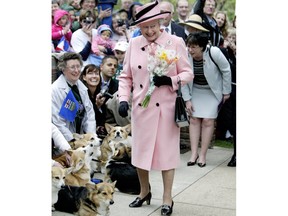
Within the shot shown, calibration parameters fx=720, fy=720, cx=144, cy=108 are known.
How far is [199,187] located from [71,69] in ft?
4.50

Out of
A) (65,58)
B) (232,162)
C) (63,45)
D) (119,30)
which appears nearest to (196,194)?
(232,162)

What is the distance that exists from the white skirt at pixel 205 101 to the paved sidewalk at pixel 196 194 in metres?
0.47

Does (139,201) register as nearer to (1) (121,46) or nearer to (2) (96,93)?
(2) (96,93)

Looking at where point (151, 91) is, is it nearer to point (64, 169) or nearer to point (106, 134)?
point (64, 169)

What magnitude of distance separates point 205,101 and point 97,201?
203 cm

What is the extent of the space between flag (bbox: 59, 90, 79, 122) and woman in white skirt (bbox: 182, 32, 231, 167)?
128cm

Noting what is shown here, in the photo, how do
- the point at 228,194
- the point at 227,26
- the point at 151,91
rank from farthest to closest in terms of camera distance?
the point at 227,26 → the point at 228,194 → the point at 151,91

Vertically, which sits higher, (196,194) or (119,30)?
(119,30)

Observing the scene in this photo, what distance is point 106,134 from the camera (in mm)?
6117

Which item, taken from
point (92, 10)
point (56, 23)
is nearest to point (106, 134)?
point (56, 23)

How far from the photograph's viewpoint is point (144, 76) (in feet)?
16.0

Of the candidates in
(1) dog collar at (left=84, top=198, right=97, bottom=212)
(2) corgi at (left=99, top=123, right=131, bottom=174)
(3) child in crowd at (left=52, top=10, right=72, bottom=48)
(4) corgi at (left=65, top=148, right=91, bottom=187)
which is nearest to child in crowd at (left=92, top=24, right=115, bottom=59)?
(3) child in crowd at (left=52, top=10, right=72, bottom=48)

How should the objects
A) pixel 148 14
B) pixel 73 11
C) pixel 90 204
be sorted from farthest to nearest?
1. pixel 73 11
2. pixel 90 204
3. pixel 148 14
